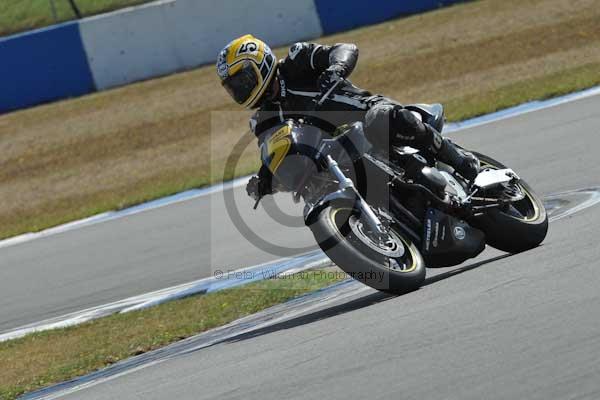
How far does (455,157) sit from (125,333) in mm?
2800

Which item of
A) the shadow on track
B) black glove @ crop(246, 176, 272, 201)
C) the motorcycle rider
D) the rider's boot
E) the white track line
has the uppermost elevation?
the motorcycle rider

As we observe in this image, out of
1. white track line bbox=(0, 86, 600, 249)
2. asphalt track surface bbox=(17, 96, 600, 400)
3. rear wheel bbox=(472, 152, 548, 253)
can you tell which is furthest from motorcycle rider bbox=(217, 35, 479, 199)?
white track line bbox=(0, 86, 600, 249)

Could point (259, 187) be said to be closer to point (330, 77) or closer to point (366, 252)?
point (330, 77)

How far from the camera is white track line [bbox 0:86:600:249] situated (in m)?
12.9

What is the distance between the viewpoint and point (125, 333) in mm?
7723

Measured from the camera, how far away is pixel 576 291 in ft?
15.9

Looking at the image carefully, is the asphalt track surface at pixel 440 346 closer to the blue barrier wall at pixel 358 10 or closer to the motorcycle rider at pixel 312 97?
the motorcycle rider at pixel 312 97

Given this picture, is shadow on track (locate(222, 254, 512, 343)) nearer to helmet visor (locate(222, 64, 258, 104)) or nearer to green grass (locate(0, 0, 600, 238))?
helmet visor (locate(222, 64, 258, 104))

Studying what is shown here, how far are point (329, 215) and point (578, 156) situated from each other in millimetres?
4413

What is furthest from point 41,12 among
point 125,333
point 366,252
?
point 366,252

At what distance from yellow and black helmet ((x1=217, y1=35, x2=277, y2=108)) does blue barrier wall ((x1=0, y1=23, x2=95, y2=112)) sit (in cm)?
1443

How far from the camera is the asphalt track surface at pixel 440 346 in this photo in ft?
12.9

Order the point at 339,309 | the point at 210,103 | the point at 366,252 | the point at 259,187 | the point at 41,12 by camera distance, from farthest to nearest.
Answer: the point at 41,12 → the point at 210,103 → the point at 259,187 → the point at 339,309 → the point at 366,252

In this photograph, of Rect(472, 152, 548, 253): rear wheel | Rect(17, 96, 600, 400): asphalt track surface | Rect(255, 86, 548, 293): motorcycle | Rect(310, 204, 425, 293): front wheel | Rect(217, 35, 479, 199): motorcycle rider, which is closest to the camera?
Rect(17, 96, 600, 400): asphalt track surface
